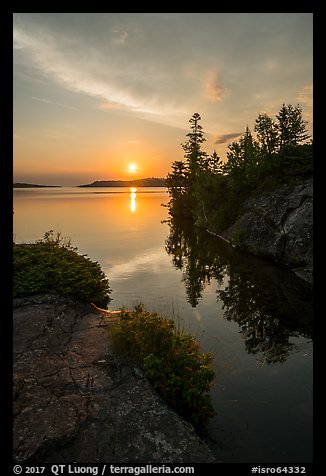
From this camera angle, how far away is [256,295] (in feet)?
56.4

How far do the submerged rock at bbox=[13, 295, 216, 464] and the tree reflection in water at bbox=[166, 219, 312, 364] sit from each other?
528 cm

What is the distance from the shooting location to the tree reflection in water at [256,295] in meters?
12.3

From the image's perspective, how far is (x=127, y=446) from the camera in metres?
5.88

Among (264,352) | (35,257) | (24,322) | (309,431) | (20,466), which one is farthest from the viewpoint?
(35,257)

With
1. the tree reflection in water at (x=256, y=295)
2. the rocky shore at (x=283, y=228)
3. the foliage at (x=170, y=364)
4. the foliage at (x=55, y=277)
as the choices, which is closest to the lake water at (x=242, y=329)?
the tree reflection in water at (x=256, y=295)

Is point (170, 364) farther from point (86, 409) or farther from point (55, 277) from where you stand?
point (55, 277)

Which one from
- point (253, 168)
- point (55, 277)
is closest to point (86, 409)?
point (55, 277)

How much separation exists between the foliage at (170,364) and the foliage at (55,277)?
380cm

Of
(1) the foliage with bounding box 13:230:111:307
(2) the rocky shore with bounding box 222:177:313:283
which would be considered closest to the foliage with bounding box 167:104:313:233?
(2) the rocky shore with bounding box 222:177:313:283

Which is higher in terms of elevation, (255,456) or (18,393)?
(18,393)

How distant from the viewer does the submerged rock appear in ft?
18.9
